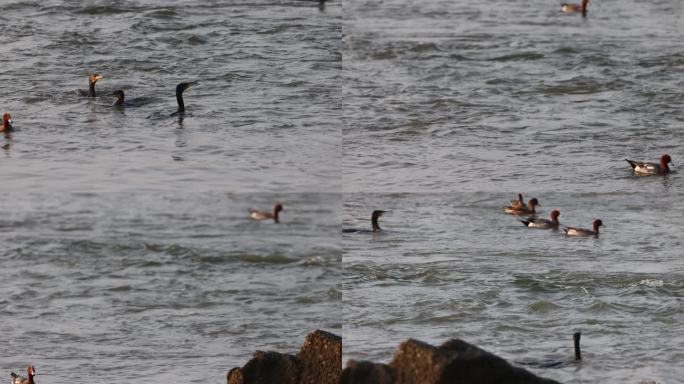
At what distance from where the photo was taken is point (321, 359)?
5.91 m

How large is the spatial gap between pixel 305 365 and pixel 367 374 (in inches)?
9.7

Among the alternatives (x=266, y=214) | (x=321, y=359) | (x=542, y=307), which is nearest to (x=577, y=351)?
(x=542, y=307)

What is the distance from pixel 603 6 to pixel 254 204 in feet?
35.4

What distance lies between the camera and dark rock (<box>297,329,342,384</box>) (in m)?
5.85

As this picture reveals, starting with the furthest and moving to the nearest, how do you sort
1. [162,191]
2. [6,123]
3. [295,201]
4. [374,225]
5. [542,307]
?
[374,225] < [542,307] < [6,123] < [162,191] < [295,201]

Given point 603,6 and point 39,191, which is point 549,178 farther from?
point 603,6

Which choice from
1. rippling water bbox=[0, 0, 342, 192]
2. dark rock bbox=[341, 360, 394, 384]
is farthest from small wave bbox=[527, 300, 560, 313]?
dark rock bbox=[341, 360, 394, 384]

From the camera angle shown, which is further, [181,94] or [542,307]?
[181,94]

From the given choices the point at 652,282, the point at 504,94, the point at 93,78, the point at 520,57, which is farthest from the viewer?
the point at 520,57

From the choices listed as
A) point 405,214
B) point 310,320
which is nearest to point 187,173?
point 310,320

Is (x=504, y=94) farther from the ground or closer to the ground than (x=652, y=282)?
farther from the ground

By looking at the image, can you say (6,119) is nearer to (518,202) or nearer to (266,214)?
(266,214)

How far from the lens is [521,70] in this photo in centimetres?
1343

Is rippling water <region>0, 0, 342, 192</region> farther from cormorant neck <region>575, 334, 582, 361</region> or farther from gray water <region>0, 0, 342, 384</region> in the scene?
cormorant neck <region>575, 334, 582, 361</region>
